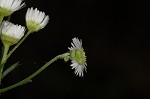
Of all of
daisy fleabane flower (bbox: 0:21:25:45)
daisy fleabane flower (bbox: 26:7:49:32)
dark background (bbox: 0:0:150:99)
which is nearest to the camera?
daisy fleabane flower (bbox: 0:21:25:45)

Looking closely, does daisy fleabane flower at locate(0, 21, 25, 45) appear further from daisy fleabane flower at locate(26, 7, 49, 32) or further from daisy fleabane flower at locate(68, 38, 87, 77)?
daisy fleabane flower at locate(68, 38, 87, 77)

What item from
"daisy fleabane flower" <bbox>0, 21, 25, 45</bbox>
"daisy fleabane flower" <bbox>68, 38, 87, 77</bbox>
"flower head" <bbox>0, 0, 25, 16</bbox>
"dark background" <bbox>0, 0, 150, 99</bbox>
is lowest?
"daisy fleabane flower" <bbox>68, 38, 87, 77</bbox>

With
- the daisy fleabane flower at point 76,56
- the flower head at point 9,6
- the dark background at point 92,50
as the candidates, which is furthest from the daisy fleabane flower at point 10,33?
the dark background at point 92,50

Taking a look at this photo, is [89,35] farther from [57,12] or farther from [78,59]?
[78,59]

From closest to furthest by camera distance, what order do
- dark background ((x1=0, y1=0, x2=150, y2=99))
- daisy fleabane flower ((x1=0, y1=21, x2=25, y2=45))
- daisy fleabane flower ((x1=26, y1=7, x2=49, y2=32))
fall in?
1. daisy fleabane flower ((x1=0, y1=21, x2=25, y2=45))
2. daisy fleabane flower ((x1=26, y1=7, x2=49, y2=32))
3. dark background ((x1=0, y1=0, x2=150, y2=99))

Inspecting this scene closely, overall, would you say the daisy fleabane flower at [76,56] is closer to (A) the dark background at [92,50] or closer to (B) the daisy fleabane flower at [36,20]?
(B) the daisy fleabane flower at [36,20]

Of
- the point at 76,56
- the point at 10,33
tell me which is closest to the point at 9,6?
the point at 10,33

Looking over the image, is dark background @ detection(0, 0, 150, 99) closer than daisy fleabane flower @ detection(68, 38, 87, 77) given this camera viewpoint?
No

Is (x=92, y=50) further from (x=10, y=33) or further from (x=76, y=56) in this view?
(x=10, y=33)

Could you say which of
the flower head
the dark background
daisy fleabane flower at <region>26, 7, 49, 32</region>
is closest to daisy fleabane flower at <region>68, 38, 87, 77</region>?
daisy fleabane flower at <region>26, 7, 49, 32</region>
